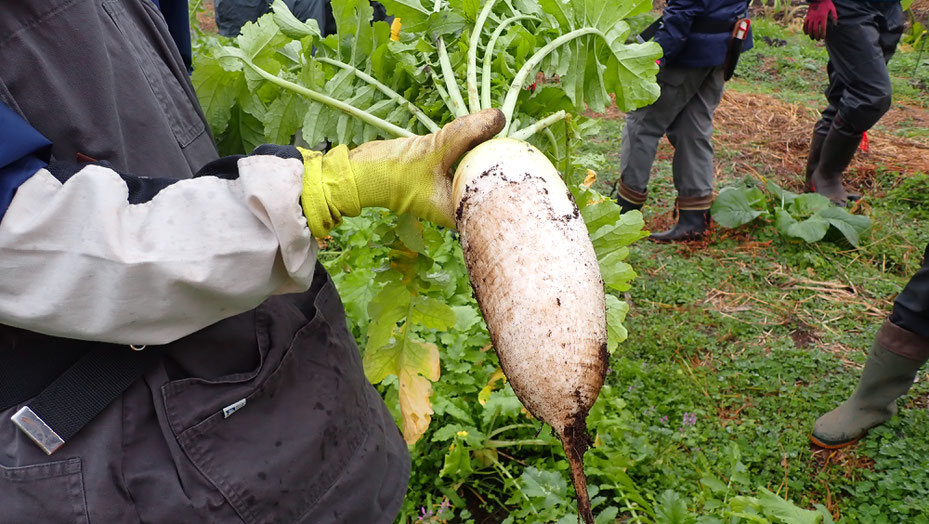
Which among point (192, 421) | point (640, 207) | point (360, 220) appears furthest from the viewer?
point (640, 207)

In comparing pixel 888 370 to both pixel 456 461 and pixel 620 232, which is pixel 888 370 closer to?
pixel 620 232

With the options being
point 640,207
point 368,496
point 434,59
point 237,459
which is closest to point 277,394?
point 237,459

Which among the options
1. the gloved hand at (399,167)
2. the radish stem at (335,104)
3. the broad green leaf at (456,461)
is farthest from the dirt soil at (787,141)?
the gloved hand at (399,167)

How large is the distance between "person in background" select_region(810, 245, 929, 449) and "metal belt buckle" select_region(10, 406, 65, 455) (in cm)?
268

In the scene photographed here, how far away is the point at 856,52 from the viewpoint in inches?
163

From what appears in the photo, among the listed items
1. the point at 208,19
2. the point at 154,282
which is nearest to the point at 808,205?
the point at 154,282

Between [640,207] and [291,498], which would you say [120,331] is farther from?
[640,207]

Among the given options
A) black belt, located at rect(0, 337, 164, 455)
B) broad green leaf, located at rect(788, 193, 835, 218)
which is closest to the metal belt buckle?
black belt, located at rect(0, 337, 164, 455)

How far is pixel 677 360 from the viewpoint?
3.18 meters

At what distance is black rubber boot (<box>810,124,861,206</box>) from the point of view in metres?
4.47

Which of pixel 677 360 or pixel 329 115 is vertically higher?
pixel 329 115

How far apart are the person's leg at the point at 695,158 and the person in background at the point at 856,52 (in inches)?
30.4

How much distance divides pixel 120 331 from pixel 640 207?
3978mm

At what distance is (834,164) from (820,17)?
110 centimetres
